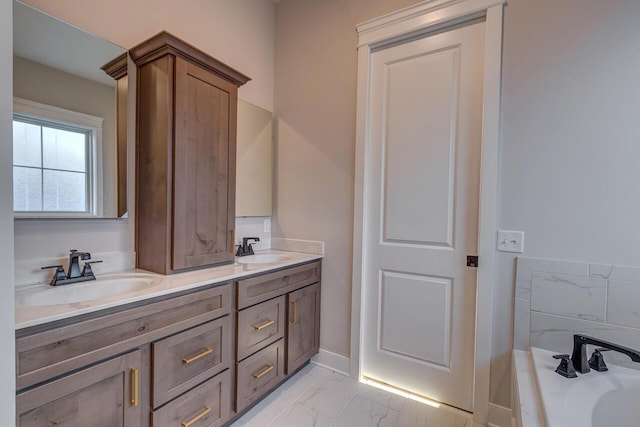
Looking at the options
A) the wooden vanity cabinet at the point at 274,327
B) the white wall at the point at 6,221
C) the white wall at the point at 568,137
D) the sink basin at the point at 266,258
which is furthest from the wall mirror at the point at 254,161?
the white wall at the point at 568,137

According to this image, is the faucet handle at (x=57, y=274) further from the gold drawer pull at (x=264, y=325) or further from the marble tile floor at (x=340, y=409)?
the marble tile floor at (x=340, y=409)

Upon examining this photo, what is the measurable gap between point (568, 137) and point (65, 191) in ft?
8.25

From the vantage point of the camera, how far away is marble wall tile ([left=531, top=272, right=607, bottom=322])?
142cm

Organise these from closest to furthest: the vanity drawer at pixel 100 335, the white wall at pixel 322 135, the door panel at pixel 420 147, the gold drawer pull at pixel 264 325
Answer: the vanity drawer at pixel 100 335 → the gold drawer pull at pixel 264 325 → the door panel at pixel 420 147 → the white wall at pixel 322 135

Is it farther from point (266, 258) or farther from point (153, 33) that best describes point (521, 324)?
point (153, 33)

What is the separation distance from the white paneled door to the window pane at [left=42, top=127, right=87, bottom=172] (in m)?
1.66

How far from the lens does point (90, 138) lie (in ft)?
4.90

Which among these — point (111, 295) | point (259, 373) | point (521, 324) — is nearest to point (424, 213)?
point (521, 324)

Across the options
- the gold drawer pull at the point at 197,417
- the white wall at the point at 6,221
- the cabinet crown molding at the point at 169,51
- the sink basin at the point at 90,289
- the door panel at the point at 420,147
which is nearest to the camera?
the white wall at the point at 6,221

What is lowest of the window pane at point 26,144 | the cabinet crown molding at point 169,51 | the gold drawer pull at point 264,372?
the gold drawer pull at point 264,372

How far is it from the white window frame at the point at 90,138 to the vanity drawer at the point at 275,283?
0.85 m

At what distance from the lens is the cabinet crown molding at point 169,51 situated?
1.44 metres

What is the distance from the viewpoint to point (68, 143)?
142 centimetres

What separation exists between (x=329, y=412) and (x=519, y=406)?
103cm
